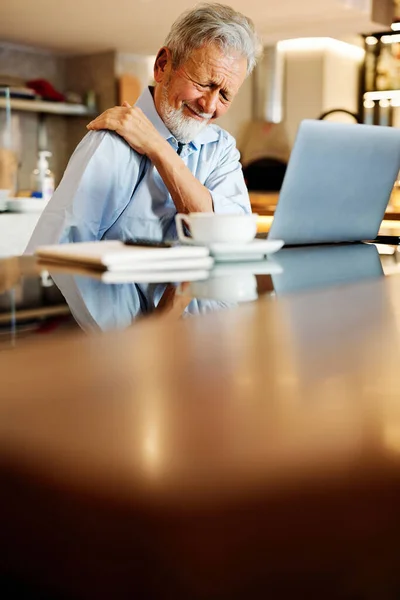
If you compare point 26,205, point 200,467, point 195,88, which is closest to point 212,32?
point 195,88

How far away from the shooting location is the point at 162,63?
2012 mm

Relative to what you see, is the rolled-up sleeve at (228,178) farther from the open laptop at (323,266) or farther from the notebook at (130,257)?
the notebook at (130,257)

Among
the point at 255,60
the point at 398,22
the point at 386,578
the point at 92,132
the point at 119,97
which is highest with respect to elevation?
the point at 398,22

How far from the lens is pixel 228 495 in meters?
0.27

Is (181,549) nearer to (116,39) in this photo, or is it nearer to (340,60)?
(116,39)

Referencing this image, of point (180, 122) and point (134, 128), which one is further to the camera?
point (180, 122)

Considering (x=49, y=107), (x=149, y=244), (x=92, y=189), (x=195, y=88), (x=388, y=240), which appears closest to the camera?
(x=149, y=244)

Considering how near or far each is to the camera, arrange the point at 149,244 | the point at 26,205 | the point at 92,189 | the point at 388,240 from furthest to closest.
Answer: the point at 26,205, the point at 92,189, the point at 388,240, the point at 149,244

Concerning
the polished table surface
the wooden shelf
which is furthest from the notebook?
the wooden shelf

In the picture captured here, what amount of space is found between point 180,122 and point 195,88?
96mm

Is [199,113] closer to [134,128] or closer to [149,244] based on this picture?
[134,128]

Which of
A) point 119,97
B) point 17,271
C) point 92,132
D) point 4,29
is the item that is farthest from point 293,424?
point 119,97

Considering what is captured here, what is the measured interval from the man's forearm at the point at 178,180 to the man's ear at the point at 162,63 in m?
0.37

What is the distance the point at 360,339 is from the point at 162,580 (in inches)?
14.5
